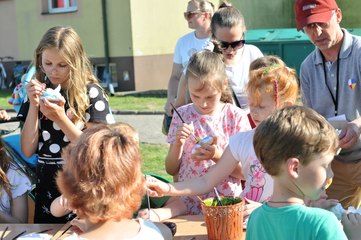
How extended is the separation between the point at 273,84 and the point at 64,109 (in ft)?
3.81

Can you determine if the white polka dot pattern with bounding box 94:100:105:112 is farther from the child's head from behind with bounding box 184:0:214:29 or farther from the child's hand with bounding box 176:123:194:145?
the child's head from behind with bounding box 184:0:214:29

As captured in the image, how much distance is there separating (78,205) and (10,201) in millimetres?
1339

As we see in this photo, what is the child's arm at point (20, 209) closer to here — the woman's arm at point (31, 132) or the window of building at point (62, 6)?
the woman's arm at point (31, 132)

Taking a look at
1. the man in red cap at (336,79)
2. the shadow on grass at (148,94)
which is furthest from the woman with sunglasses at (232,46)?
the shadow on grass at (148,94)

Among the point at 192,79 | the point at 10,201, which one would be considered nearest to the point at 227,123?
the point at 192,79

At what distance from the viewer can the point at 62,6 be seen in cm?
1605

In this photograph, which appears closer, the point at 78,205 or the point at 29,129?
the point at 78,205

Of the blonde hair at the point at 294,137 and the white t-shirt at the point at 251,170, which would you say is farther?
the white t-shirt at the point at 251,170

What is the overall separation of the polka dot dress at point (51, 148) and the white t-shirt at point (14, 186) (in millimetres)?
81

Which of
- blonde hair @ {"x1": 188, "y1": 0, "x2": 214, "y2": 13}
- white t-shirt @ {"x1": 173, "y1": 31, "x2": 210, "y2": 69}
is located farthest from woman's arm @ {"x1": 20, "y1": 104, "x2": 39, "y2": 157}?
blonde hair @ {"x1": 188, "y1": 0, "x2": 214, "y2": 13}

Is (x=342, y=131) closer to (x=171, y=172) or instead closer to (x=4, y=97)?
(x=171, y=172)

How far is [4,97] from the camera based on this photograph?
50.2ft

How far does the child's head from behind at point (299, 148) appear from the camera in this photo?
1836 mm

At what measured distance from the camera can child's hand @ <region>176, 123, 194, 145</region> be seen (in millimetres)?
2908
